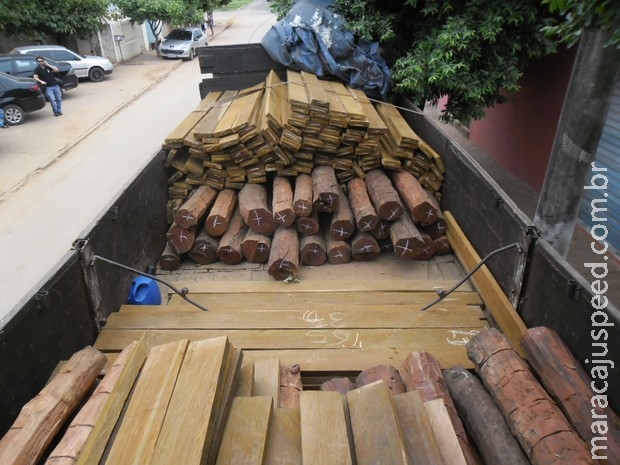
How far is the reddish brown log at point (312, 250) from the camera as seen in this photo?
5.80 metres

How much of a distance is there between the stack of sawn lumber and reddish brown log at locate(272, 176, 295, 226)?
8.39 feet

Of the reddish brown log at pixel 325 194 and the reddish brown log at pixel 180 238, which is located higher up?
the reddish brown log at pixel 325 194

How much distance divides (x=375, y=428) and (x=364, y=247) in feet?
11.7

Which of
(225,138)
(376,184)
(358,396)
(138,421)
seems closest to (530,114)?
(376,184)

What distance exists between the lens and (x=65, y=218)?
866cm

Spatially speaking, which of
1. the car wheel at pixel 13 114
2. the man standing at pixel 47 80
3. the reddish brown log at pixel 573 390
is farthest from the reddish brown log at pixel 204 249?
the man standing at pixel 47 80

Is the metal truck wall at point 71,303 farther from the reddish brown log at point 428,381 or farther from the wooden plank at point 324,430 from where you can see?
the reddish brown log at point 428,381

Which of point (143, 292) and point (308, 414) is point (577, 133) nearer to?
point (308, 414)

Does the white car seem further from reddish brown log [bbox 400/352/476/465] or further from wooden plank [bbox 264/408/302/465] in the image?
wooden plank [bbox 264/408/302/465]

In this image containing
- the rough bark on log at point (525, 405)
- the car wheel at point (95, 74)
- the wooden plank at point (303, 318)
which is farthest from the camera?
the car wheel at point (95, 74)

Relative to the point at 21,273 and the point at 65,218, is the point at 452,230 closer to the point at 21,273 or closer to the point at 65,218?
the point at 21,273

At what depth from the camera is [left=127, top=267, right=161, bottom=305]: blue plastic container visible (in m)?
4.92

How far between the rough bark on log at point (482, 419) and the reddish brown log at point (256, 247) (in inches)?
113

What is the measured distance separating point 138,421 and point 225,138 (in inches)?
165
